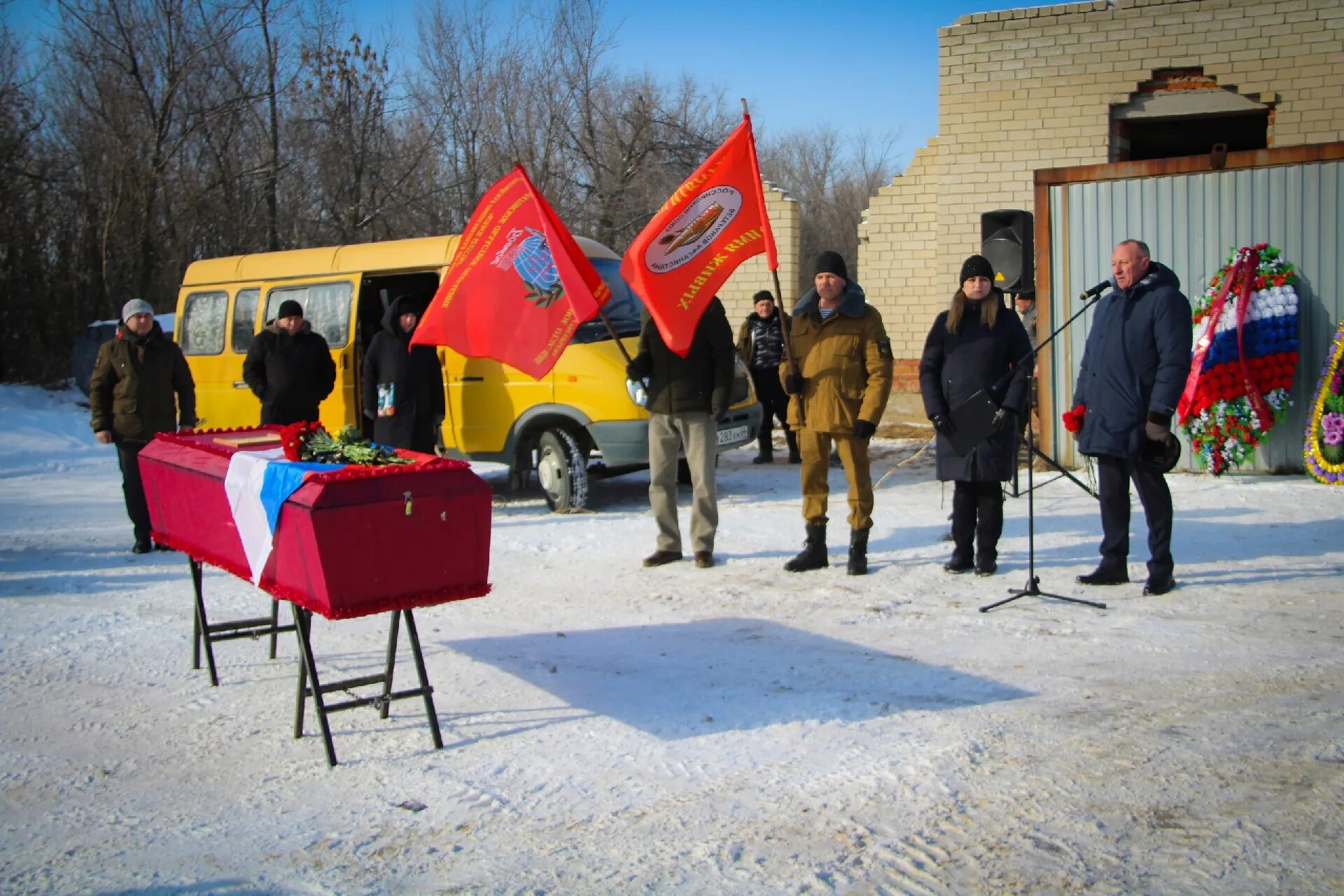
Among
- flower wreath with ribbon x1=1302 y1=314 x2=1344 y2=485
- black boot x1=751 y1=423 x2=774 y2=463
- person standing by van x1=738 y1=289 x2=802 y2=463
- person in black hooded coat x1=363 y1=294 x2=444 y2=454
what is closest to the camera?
person in black hooded coat x1=363 y1=294 x2=444 y2=454

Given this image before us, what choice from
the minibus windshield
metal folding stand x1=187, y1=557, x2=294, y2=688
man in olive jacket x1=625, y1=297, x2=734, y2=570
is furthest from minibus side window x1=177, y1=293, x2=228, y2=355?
metal folding stand x1=187, y1=557, x2=294, y2=688

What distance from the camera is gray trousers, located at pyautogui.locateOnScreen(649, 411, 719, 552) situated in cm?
801

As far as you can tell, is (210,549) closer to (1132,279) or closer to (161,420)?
(161,420)

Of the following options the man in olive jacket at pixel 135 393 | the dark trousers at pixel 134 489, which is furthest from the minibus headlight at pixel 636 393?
the dark trousers at pixel 134 489

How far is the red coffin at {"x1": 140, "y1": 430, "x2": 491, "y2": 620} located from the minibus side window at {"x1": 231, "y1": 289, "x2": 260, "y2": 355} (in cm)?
714

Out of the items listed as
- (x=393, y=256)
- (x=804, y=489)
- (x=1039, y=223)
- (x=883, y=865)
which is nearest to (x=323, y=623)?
(x=804, y=489)

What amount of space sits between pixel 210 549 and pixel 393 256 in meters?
5.90

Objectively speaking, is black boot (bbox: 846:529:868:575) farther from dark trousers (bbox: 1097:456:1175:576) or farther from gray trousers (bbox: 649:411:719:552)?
dark trousers (bbox: 1097:456:1175:576)

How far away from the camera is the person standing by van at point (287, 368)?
9.74 meters

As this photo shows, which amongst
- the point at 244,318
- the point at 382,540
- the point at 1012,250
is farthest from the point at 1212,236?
the point at 382,540

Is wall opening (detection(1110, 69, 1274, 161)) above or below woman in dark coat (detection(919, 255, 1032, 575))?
above

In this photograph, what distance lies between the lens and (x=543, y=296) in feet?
25.1

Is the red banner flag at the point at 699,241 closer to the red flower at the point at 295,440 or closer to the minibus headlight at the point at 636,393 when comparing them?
the minibus headlight at the point at 636,393

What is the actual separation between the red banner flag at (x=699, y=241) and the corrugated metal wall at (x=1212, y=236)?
5.77 metres
